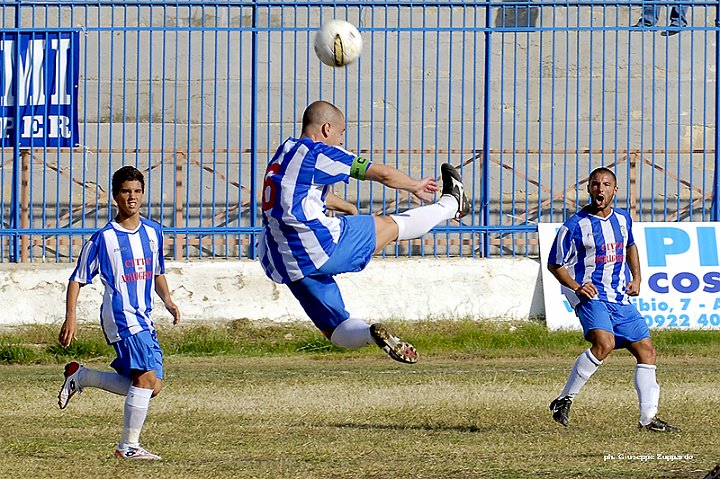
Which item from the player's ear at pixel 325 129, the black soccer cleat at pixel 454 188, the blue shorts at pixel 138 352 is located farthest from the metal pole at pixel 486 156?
the blue shorts at pixel 138 352

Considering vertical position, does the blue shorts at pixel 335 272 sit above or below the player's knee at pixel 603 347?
above

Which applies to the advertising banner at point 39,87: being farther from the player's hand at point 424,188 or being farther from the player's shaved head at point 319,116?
the player's hand at point 424,188

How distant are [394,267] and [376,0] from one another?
2.96 metres

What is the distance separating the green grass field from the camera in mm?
7477

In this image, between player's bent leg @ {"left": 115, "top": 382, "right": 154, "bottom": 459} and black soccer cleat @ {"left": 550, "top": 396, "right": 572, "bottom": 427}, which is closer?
player's bent leg @ {"left": 115, "top": 382, "right": 154, "bottom": 459}

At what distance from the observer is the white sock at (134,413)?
7652 mm

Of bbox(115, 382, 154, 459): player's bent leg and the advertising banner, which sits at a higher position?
the advertising banner

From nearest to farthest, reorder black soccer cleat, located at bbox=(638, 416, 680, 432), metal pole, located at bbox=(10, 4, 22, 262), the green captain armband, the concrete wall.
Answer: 1. the green captain armband
2. black soccer cleat, located at bbox=(638, 416, 680, 432)
3. the concrete wall
4. metal pole, located at bbox=(10, 4, 22, 262)

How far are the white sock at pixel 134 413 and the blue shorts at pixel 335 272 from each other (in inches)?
40.9

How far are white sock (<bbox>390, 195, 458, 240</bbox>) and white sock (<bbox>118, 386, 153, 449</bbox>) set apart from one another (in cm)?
170

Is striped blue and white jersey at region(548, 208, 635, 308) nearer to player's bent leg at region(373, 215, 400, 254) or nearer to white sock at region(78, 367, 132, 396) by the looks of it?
player's bent leg at region(373, 215, 400, 254)

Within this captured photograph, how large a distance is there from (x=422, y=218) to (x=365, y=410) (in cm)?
256

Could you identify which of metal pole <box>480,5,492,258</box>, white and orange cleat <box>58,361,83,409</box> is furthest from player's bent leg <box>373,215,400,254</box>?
metal pole <box>480,5,492,258</box>

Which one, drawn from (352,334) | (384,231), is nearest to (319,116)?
(384,231)
